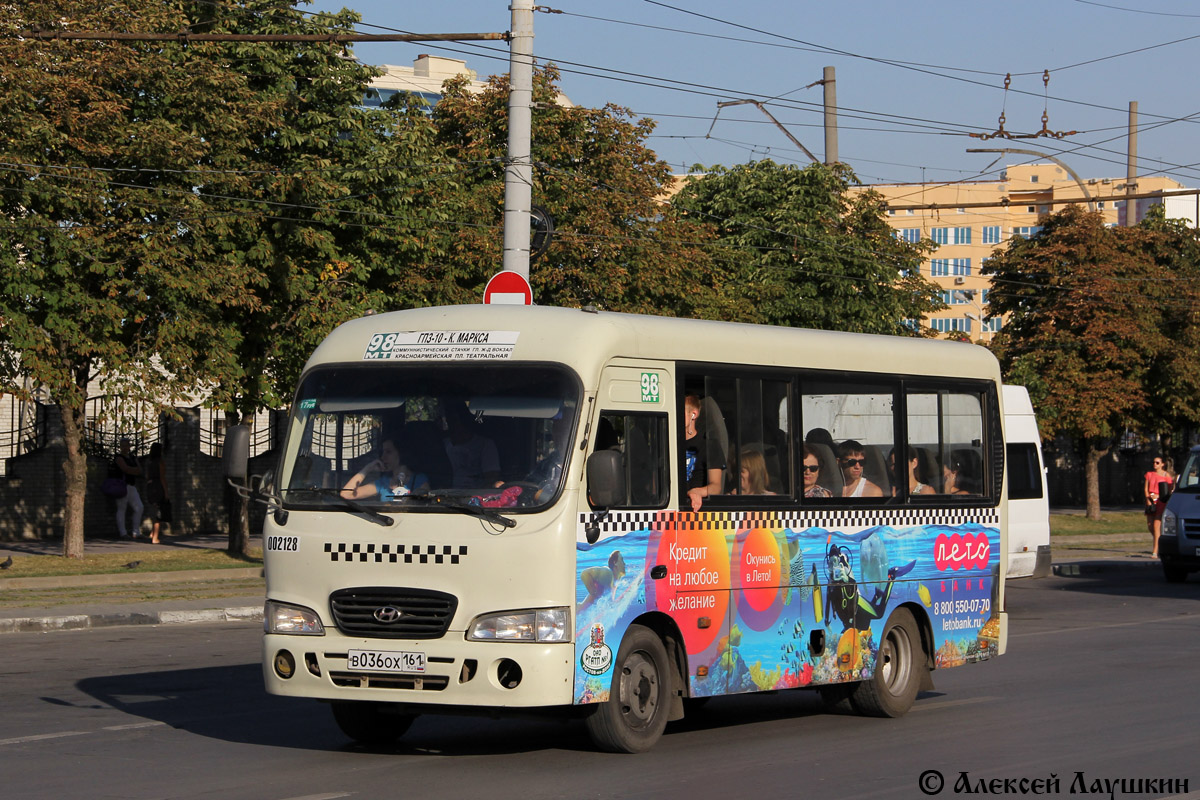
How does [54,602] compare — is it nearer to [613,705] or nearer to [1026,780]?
[613,705]

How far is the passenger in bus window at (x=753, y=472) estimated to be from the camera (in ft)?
33.4

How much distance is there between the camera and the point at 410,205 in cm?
2758

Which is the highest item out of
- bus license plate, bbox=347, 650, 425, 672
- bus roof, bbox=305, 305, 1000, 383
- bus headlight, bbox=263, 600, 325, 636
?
bus roof, bbox=305, 305, 1000, 383

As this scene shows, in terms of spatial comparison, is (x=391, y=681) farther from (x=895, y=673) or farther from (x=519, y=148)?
(x=519, y=148)

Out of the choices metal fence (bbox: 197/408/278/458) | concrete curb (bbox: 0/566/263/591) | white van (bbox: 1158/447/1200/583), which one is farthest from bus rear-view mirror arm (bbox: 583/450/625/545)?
metal fence (bbox: 197/408/278/458)

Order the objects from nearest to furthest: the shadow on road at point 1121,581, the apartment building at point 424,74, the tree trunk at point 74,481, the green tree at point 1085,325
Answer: the shadow on road at point 1121,581
the tree trunk at point 74,481
the green tree at point 1085,325
the apartment building at point 424,74

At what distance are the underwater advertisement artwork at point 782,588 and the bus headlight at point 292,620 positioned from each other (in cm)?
151

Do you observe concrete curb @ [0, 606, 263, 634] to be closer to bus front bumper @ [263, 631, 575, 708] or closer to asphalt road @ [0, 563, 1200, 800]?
asphalt road @ [0, 563, 1200, 800]

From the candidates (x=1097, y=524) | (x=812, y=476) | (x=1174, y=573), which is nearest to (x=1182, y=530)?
(x=1174, y=573)

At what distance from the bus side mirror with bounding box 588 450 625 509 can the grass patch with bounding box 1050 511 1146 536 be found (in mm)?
32469

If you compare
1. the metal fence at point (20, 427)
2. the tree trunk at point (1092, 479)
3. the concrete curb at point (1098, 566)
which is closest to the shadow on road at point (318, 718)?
the concrete curb at point (1098, 566)

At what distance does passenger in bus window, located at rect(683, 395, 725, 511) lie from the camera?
9.71m

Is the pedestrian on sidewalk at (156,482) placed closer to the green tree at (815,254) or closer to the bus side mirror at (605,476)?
the green tree at (815,254)

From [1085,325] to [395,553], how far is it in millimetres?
38980
